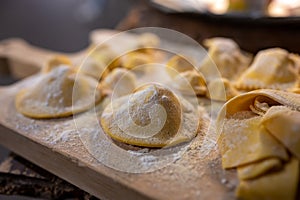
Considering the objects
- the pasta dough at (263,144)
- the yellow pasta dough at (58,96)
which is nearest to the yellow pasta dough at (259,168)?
the pasta dough at (263,144)

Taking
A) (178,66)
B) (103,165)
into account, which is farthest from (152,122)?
(178,66)

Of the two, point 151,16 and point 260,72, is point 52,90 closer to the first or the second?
point 260,72

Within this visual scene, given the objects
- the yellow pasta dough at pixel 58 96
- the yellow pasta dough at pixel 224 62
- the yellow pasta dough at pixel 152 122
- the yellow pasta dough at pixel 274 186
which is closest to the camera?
the yellow pasta dough at pixel 274 186

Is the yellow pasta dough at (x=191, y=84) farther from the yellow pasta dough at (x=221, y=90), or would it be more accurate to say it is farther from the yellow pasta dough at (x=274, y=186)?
the yellow pasta dough at (x=274, y=186)

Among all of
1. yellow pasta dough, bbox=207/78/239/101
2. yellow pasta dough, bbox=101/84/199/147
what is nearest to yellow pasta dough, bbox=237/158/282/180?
yellow pasta dough, bbox=101/84/199/147

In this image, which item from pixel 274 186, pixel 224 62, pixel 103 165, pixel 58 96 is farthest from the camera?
pixel 224 62

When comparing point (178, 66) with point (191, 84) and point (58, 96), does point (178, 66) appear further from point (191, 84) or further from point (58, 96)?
point (58, 96)
